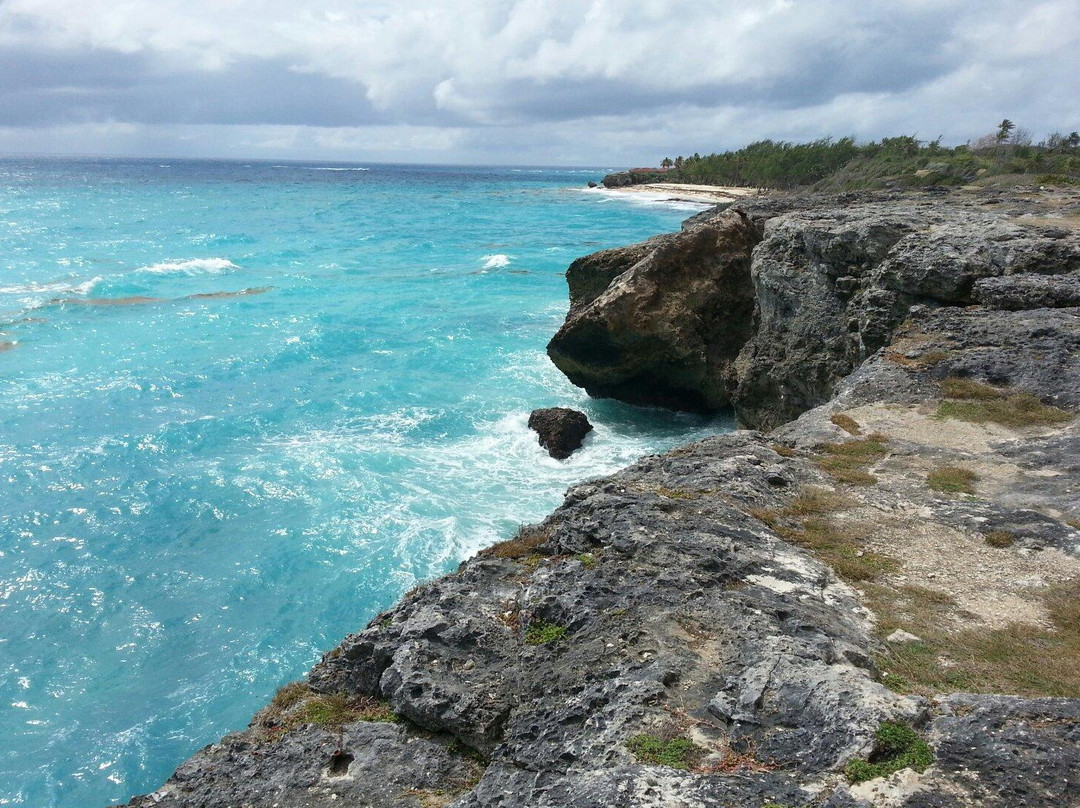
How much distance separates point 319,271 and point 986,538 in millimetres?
44132

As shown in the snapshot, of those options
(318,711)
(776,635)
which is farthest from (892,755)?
(318,711)

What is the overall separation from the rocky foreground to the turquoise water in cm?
605

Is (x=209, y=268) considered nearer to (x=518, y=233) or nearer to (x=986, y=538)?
(x=518, y=233)

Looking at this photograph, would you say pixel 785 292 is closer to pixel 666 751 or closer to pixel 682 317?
pixel 682 317

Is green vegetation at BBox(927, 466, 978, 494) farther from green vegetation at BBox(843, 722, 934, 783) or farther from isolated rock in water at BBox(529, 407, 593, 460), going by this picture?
isolated rock in water at BBox(529, 407, 593, 460)

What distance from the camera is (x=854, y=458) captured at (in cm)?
902

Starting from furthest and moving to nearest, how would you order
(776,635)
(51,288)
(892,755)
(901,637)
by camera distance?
(51,288) < (901,637) < (776,635) < (892,755)

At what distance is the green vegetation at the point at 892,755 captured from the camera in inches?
157

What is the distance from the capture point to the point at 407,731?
5461mm

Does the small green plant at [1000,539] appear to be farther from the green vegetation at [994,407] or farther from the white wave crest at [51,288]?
the white wave crest at [51,288]

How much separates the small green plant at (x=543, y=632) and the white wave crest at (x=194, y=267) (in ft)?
145

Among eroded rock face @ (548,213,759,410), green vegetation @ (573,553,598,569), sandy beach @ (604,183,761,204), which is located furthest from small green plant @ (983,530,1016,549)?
sandy beach @ (604,183,761,204)

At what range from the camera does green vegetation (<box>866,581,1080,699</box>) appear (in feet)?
16.9

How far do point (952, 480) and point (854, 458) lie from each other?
3.62ft
